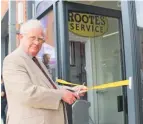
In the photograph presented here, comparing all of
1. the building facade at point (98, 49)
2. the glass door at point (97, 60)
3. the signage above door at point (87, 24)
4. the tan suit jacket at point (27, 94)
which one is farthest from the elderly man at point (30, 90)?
the signage above door at point (87, 24)

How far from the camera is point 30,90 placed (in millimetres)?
2160

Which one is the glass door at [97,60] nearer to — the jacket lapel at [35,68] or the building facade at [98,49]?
the building facade at [98,49]

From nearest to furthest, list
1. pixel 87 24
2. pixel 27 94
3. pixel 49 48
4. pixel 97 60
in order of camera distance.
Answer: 1. pixel 27 94
2. pixel 49 48
3. pixel 87 24
4. pixel 97 60

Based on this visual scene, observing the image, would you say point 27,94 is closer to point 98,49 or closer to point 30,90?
point 30,90

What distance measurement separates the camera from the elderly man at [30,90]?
2184 millimetres

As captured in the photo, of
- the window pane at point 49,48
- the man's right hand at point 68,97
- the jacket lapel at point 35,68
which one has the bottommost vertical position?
the man's right hand at point 68,97

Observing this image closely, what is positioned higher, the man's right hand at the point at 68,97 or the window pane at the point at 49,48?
the window pane at the point at 49,48

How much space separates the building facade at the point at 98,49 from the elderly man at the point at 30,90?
613 millimetres

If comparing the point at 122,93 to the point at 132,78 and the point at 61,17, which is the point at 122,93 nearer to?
the point at 61,17

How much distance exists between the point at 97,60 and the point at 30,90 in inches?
117

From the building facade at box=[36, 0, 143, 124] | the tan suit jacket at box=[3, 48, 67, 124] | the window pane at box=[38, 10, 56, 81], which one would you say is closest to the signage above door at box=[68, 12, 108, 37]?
the building facade at box=[36, 0, 143, 124]

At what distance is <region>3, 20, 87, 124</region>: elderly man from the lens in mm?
2184

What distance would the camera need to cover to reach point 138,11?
253 cm

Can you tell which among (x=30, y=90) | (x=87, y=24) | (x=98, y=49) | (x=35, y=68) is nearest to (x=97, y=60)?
(x=98, y=49)
